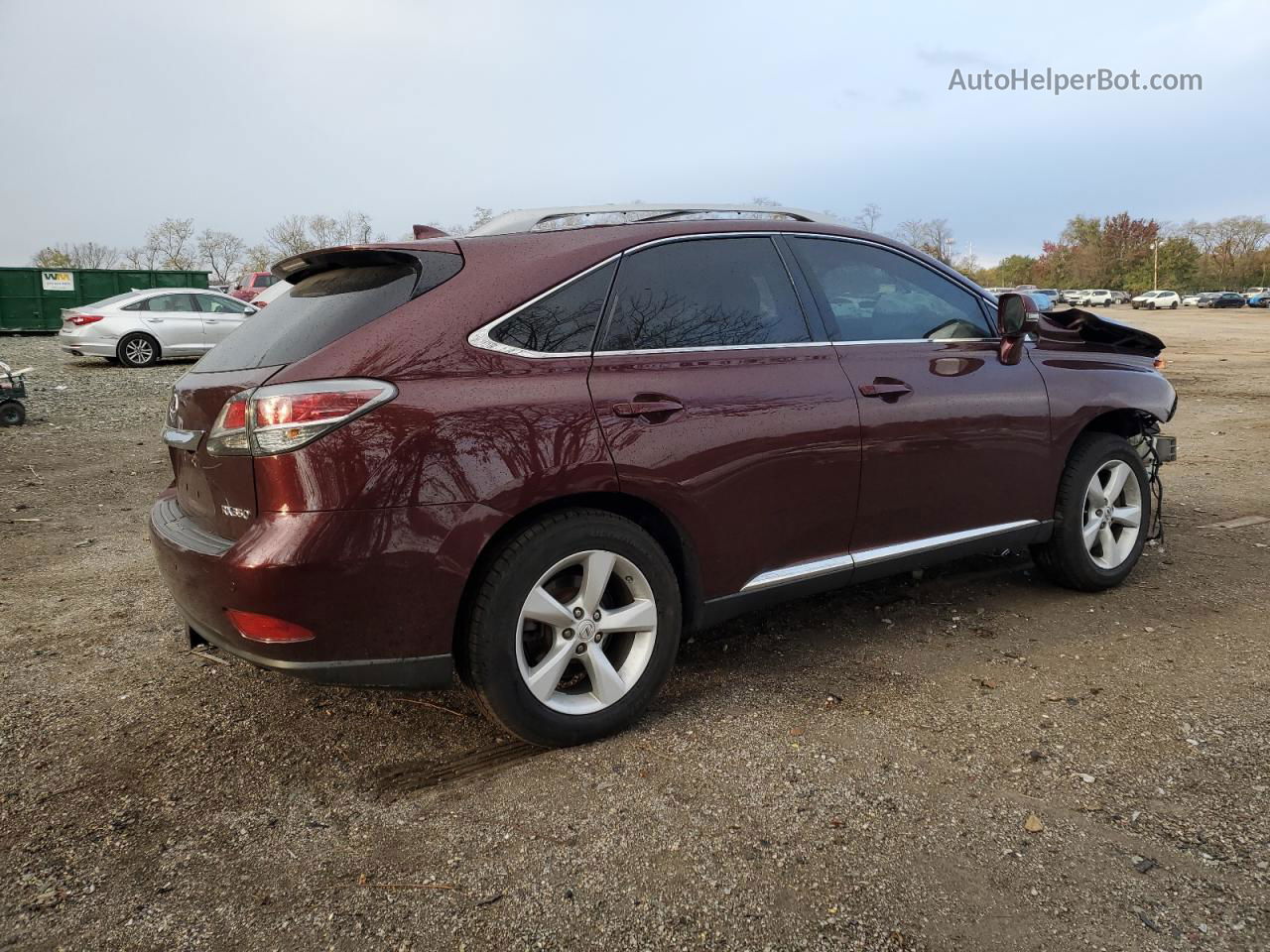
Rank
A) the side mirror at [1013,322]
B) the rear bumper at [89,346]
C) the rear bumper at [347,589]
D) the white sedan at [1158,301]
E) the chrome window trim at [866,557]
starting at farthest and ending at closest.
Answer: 1. the white sedan at [1158,301]
2. the rear bumper at [89,346]
3. the side mirror at [1013,322]
4. the chrome window trim at [866,557]
5. the rear bumper at [347,589]

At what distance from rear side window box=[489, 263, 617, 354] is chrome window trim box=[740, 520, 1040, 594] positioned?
105 cm

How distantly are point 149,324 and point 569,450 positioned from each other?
16.8 meters

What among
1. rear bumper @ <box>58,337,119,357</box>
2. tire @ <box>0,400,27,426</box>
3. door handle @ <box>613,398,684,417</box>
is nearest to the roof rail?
door handle @ <box>613,398,684,417</box>

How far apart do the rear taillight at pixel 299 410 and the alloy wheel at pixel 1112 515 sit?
3.32 metres

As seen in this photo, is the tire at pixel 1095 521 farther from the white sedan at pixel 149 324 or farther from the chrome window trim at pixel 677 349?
the white sedan at pixel 149 324

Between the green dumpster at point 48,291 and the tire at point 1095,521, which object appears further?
the green dumpster at point 48,291

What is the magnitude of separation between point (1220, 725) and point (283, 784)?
2.98m

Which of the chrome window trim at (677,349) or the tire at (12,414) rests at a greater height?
the chrome window trim at (677,349)

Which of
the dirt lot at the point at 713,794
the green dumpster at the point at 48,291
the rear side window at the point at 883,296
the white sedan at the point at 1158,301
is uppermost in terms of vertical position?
the white sedan at the point at 1158,301

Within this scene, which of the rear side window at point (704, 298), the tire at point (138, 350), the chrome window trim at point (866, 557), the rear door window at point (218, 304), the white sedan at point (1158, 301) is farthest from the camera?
the white sedan at point (1158, 301)

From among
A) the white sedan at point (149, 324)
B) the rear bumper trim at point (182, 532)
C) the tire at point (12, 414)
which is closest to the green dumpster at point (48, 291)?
the white sedan at point (149, 324)

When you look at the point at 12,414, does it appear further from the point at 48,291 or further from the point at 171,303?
the point at 48,291

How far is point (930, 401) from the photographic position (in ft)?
12.1

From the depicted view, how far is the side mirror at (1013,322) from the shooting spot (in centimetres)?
400
